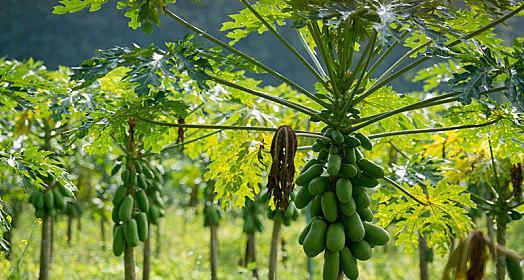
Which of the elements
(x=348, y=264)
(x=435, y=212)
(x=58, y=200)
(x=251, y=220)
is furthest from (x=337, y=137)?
(x=251, y=220)

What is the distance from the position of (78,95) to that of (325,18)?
1756 millimetres

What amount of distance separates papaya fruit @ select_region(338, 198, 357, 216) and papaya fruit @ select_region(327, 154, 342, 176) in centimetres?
13

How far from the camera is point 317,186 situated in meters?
2.53

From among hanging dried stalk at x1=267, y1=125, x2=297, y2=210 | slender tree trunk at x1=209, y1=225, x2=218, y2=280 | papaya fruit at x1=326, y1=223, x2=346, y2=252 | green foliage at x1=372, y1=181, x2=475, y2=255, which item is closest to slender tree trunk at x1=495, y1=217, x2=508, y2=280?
green foliage at x1=372, y1=181, x2=475, y2=255

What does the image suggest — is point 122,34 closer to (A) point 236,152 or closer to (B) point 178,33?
(B) point 178,33

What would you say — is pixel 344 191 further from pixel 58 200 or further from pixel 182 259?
pixel 182 259

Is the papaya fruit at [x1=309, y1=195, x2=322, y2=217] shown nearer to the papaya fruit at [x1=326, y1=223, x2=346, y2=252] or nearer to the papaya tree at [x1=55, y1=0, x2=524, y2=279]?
the papaya tree at [x1=55, y1=0, x2=524, y2=279]

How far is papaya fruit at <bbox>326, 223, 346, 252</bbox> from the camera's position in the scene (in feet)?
8.02

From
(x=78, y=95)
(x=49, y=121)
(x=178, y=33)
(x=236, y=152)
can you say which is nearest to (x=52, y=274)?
(x=49, y=121)

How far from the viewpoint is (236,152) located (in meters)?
3.32

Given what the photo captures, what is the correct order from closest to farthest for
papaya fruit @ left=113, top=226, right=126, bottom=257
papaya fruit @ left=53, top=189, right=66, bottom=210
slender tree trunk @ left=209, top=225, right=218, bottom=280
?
papaya fruit @ left=113, top=226, right=126, bottom=257, papaya fruit @ left=53, top=189, right=66, bottom=210, slender tree trunk @ left=209, top=225, right=218, bottom=280

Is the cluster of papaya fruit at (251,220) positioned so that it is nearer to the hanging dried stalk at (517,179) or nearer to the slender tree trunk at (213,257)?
the slender tree trunk at (213,257)

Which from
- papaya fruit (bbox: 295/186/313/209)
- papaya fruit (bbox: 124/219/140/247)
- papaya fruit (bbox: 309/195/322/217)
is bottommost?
papaya fruit (bbox: 124/219/140/247)

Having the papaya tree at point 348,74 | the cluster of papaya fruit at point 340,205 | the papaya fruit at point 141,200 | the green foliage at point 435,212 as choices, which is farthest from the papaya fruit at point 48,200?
the cluster of papaya fruit at point 340,205
